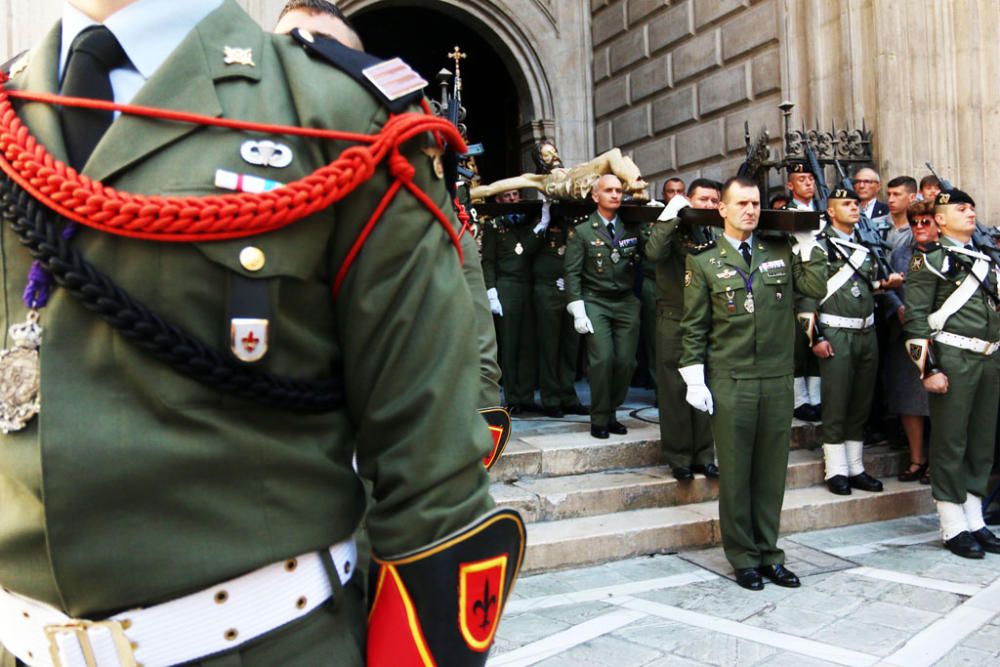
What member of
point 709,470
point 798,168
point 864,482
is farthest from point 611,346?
point 798,168

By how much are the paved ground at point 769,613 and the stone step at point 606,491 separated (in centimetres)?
50

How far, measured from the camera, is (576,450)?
6160 millimetres

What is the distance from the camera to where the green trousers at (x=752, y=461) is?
4875 mm

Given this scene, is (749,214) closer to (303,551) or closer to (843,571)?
(843,571)

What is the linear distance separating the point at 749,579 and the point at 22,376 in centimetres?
441

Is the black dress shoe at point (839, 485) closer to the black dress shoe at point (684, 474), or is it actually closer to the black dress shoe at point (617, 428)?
the black dress shoe at point (684, 474)

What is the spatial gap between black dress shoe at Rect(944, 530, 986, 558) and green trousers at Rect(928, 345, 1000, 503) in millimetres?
215

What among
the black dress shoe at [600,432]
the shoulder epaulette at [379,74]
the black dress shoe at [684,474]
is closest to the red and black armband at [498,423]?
the shoulder epaulette at [379,74]

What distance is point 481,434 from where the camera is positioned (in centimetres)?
109

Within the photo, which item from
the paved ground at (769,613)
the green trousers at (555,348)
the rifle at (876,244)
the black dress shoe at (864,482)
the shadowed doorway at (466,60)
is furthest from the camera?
the shadowed doorway at (466,60)

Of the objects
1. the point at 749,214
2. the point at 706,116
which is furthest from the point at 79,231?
the point at 706,116

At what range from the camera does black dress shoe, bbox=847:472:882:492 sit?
6316 millimetres

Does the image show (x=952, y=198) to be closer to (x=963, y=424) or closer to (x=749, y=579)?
(x=963, y=424)

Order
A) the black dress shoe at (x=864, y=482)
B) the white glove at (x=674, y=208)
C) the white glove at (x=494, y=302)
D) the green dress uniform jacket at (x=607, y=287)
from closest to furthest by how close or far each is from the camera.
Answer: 1. the white glove at (x=674, y=208)
2. the black dress shoe at (x=864, y=482)
3. the green dress uniform jacket at (x=607, y=287)
4. the white glove at (x=494, y=302)
